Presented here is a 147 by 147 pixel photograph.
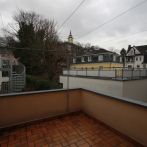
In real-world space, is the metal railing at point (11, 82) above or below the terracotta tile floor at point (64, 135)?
above

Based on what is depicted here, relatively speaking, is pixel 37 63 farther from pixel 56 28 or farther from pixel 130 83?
pixel 130 83

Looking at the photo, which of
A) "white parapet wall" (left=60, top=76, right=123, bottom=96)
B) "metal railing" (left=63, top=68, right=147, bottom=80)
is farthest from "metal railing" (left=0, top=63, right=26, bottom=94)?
"metal railing" (left=63, top=68, right=147, bottom=80)

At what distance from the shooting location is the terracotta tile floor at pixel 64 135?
1958 millimetres

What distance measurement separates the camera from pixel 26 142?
197 cm

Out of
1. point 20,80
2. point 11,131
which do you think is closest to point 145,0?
point 11,131

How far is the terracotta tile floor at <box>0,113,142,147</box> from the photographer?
1958mm

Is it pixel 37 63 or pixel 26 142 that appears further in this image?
pixel 37 63

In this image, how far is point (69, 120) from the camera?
2.79 metres

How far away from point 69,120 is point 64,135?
59 centimetres

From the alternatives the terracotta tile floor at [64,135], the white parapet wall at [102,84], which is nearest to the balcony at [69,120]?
the terracotta tile floor at [64,135]

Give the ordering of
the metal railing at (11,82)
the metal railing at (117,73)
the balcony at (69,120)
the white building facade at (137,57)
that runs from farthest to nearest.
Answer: the white building facade at (137,57) < the metal railing at (117,73) < the metal railing at (11,82) < the balcony at (69,120)

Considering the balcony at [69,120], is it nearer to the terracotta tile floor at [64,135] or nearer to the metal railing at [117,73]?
the terracotta tile floor at [64,135]

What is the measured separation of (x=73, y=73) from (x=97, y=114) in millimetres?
9866

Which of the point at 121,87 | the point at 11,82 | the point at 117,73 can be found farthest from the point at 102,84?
the point at 11,82
